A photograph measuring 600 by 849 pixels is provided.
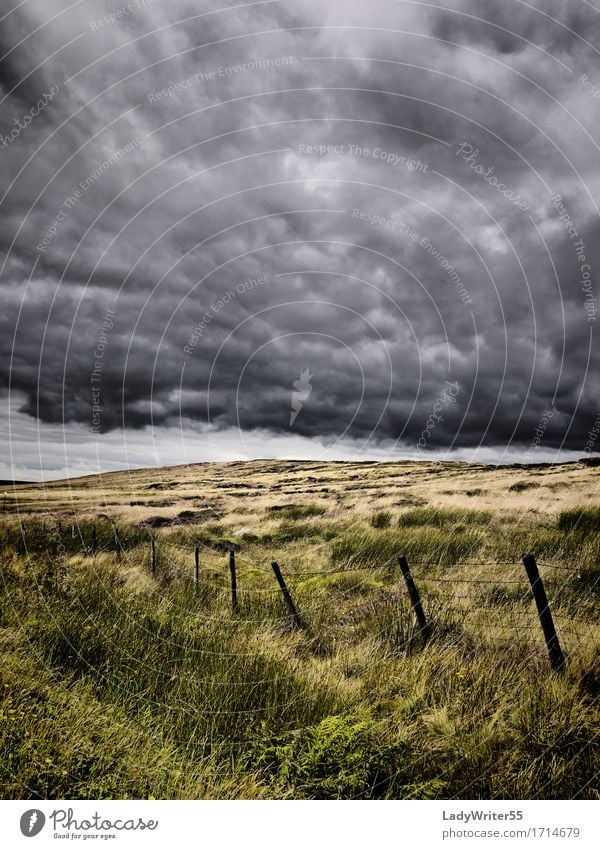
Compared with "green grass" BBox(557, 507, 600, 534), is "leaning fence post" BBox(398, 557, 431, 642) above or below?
above

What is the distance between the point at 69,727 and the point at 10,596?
431 centimetres

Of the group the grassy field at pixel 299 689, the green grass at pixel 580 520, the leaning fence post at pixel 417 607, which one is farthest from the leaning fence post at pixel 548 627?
the green grass at pixel 580 520

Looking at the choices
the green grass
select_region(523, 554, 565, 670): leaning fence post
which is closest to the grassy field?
select_region(523, 554, 565, 670): leaning fence post

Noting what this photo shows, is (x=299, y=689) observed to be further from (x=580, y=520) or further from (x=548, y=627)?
(x=580, y=520)

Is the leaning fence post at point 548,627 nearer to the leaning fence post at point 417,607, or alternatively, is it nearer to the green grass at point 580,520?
the leaning fence post at point 417,607

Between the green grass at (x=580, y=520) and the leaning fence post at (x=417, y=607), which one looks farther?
the green grass at (x=580, y=520)

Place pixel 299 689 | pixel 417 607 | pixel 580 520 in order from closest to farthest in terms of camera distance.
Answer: pixel 299 689 < pixel 417 607 < pixel 580 520

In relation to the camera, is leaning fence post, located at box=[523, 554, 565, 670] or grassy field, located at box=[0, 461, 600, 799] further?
leaning fence post, located at box=[523, 554, 565, 670]

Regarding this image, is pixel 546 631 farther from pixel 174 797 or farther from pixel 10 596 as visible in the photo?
pixel 10 596

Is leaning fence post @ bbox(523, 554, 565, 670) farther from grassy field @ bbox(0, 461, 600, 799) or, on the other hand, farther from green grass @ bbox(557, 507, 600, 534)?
green grass @ bbox(557, 507, 600, 534)

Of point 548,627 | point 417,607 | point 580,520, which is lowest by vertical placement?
point 580,520

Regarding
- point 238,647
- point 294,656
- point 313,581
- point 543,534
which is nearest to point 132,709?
point 238,647

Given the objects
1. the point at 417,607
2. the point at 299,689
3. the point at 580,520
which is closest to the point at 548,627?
the point at 417,607

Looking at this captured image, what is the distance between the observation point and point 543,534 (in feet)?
45.9
